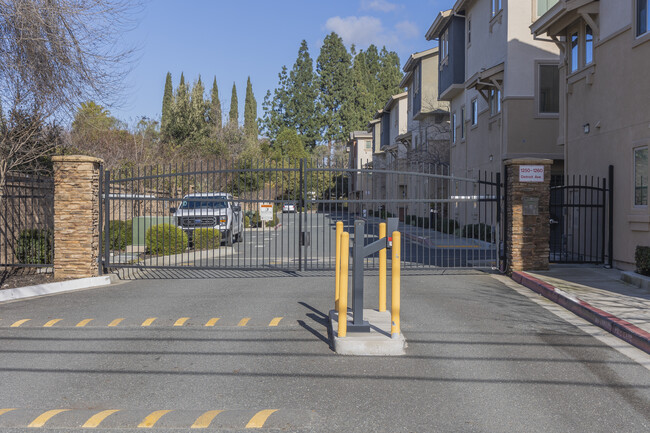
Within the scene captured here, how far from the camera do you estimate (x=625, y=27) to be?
46.5ft

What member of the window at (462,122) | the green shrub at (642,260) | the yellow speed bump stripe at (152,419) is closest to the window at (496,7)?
the window at (462,122)

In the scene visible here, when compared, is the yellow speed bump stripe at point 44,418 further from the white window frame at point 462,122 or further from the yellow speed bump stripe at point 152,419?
the white window frame at point 462,122

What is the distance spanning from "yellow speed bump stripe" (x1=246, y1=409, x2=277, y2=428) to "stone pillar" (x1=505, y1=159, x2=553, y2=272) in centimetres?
971

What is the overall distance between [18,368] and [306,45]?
78.7 meters

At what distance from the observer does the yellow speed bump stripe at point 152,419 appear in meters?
5.09

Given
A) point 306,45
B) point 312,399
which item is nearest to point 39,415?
point 312,399

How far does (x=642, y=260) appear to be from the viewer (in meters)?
12.3

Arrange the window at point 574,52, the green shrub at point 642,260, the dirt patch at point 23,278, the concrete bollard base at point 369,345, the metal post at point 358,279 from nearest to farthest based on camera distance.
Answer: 1. the concrete bollard base at point 369,345
2. the metal post at point 358,279
3. the green shrub at point 642,260
4. the dirt patch at point 23,278
5. the window at point 574,52

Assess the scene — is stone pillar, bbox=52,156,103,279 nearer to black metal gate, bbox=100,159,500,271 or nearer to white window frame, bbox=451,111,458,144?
black metal gate, bbox=100,159,500,271

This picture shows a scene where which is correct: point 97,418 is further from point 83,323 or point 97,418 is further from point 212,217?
point 212,217

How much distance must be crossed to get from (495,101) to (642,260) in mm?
13153

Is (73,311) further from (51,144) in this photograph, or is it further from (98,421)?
(51,144)

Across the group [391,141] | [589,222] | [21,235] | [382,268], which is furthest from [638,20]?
[391,141]

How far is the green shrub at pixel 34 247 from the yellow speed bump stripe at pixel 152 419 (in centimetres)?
1000
